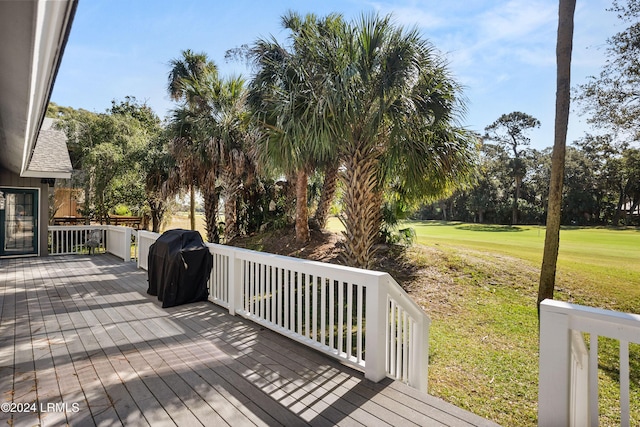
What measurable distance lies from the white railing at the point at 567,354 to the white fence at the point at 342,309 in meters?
1.04

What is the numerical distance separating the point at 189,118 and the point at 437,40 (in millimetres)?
7532

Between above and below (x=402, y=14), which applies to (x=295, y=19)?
above

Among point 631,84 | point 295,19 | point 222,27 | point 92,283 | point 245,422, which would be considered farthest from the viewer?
point 222,27

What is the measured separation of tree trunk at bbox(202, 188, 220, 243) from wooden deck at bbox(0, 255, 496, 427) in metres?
7.53

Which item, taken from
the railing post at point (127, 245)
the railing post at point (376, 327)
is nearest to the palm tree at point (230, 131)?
the railing post at point (127, 245)

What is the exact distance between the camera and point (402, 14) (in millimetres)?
6285

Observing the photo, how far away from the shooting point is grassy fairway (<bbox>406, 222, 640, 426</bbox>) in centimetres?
393

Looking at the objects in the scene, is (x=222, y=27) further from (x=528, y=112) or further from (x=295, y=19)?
(x=528, y=112)

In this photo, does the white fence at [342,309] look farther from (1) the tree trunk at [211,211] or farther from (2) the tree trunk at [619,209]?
(2) the tree trunk at [619,209]

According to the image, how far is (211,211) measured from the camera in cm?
1182

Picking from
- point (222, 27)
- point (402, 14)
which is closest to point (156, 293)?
point (402, 14)

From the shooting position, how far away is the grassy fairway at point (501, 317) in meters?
3.93

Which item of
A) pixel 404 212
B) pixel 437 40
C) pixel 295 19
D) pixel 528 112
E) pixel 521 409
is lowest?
pixel 521 409

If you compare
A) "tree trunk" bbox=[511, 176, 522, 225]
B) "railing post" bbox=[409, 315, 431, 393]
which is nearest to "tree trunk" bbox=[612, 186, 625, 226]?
"tree trunk" bbox=[511, 176, 522, 225]
